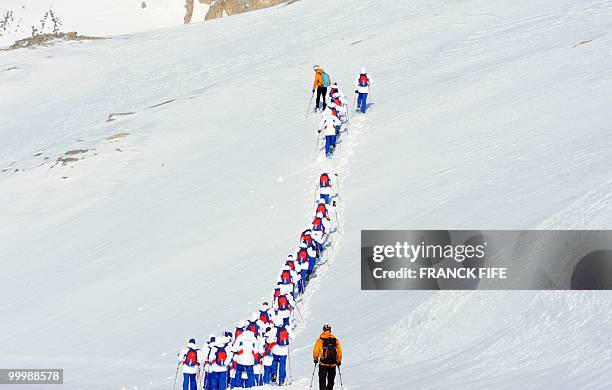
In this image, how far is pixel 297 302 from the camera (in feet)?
64.1

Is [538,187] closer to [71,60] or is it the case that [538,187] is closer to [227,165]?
[227,165]

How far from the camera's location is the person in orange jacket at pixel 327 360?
13109 millimetres

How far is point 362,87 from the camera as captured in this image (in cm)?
2912

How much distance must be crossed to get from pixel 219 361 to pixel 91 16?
9875 centimetres

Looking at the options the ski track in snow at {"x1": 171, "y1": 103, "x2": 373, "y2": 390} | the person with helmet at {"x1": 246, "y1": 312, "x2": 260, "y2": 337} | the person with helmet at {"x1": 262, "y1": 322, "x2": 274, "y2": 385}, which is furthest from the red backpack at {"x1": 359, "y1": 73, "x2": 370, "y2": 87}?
the person with helmet at {"x1": 262, "y1": 322, "x2": 274, "y2": 385}

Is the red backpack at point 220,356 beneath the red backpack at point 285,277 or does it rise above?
beneath

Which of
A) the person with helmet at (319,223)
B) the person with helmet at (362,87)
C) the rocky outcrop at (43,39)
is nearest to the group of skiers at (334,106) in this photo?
the person with helmet at (362,87)

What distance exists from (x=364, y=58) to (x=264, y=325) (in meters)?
23.3

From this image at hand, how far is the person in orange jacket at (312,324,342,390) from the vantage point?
13109 mm

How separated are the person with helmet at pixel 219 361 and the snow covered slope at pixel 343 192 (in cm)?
109

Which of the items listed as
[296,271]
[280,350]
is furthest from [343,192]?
[280,350]

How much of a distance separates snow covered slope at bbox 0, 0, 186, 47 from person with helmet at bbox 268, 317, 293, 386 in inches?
3649

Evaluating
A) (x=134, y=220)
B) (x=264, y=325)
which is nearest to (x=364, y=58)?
(x=134, y=220)

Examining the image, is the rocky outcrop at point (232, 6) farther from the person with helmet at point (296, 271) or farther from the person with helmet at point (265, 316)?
the person with helmet at point (265, 316)
